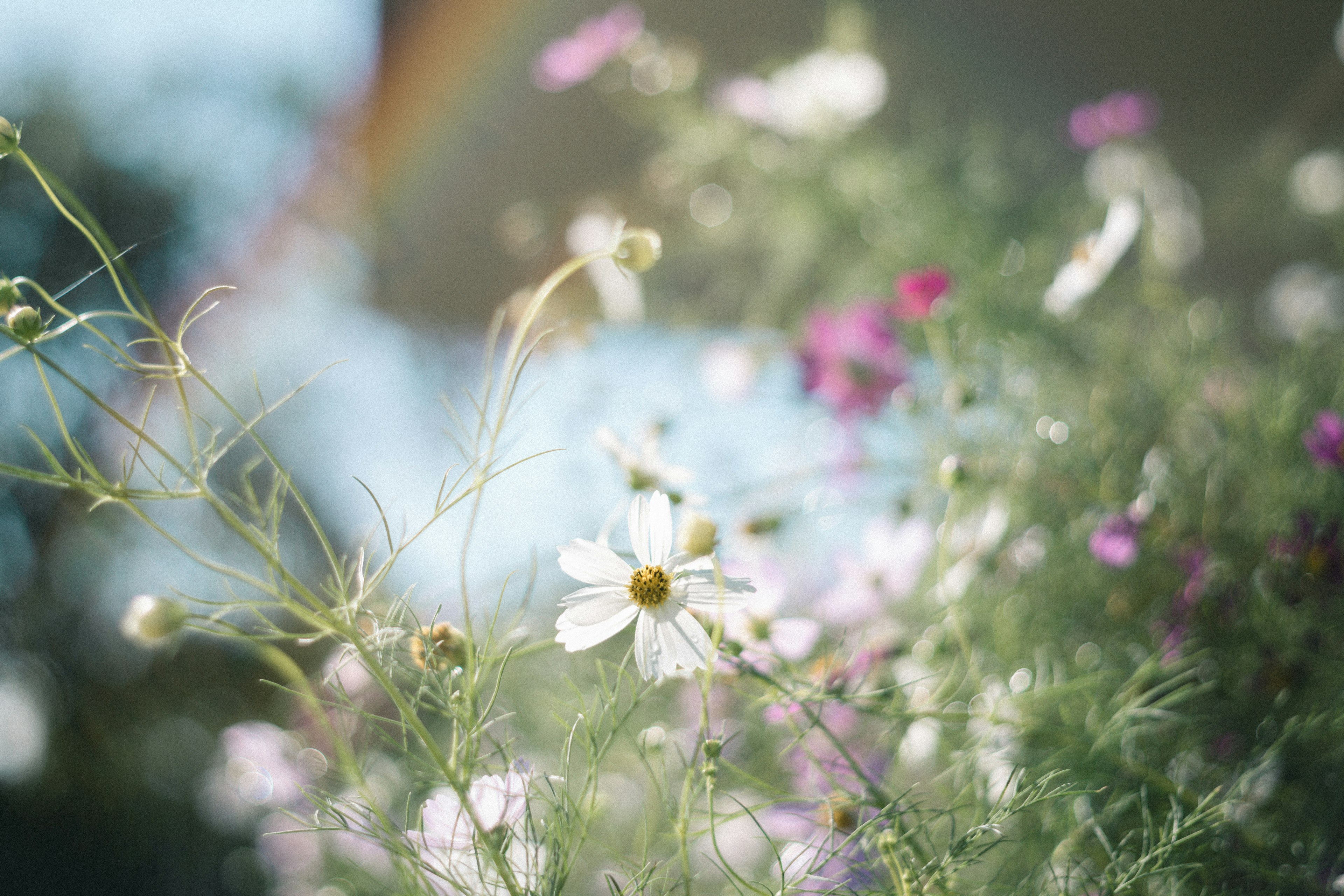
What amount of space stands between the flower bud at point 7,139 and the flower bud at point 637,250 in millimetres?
152

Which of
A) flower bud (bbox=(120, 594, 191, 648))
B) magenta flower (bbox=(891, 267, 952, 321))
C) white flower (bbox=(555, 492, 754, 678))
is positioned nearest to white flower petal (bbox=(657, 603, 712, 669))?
white flower (bbox=(555, 492, 754, 678))

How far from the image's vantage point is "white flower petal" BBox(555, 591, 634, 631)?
201 mm

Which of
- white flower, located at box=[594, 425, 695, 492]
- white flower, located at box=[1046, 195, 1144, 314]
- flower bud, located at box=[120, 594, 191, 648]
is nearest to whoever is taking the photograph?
flower bud, located at box=[120, 594, 191, 648]

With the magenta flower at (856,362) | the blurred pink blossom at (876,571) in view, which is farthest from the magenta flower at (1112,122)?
the blurred pink blossom at (876,571)

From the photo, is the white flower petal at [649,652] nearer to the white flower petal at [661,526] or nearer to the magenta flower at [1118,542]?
the white flower petal at [661,526]

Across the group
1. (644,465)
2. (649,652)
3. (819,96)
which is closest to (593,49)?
(819,96)

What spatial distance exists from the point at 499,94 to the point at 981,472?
38.7 inches

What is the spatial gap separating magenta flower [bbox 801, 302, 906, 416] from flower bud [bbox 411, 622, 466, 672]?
308mm

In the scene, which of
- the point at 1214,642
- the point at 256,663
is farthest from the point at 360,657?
the point at 256,663

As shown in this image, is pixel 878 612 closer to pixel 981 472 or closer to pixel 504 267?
pixel 981 472

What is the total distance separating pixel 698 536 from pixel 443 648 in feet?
0.31

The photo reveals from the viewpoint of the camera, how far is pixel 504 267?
1.21 meters

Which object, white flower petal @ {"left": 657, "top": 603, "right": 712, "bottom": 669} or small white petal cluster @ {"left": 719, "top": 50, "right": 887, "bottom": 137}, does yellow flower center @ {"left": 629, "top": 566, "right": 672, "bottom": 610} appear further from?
small white petal cluster @ {"left": 719, "top": 50, "right": 887, "bottom": 137}

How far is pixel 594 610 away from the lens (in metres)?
0.21
